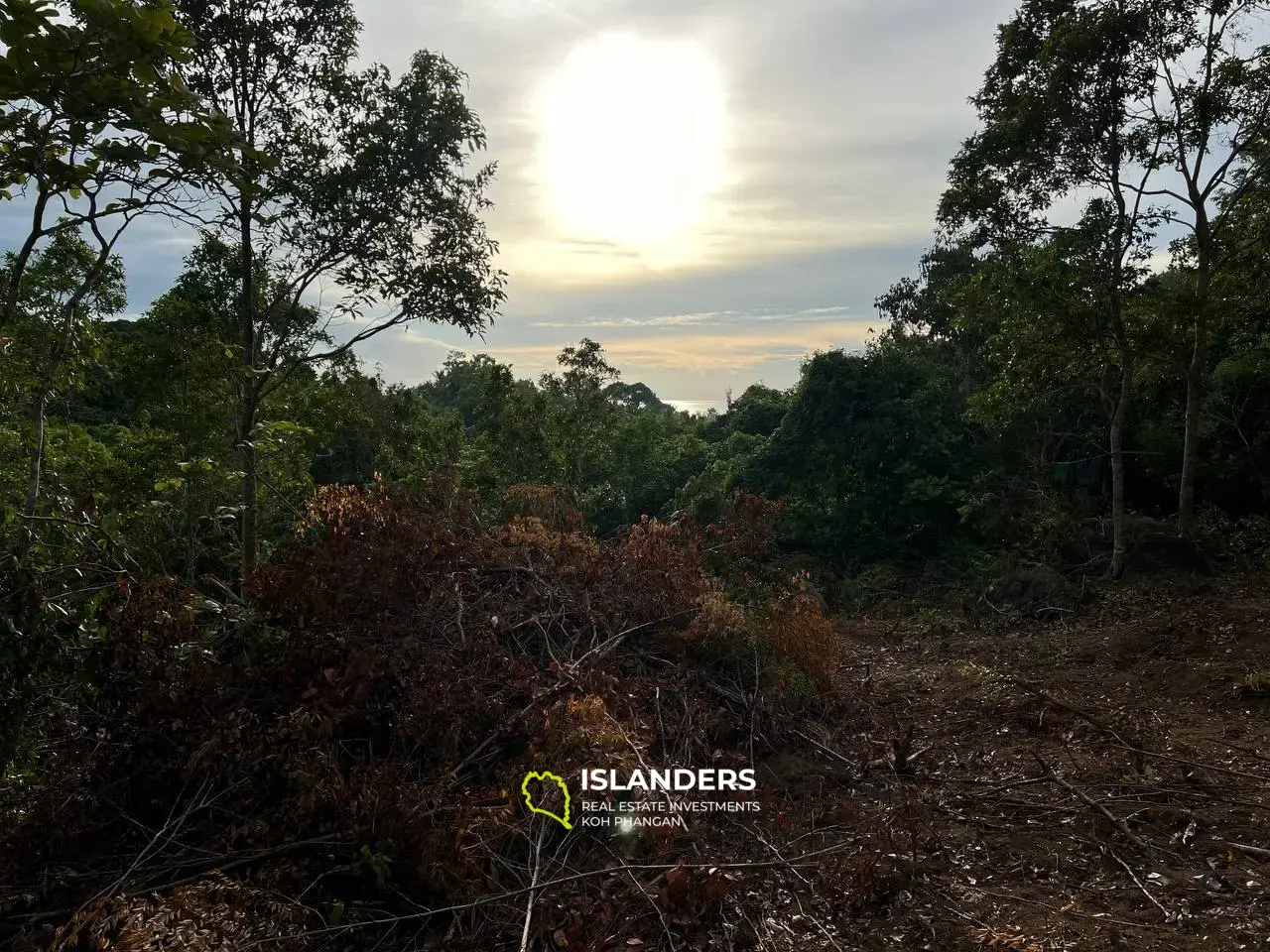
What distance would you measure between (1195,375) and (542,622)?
8670 mm

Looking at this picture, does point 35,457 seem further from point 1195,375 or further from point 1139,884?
point 1195,375

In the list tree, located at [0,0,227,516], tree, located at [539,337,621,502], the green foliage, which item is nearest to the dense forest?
tree, located at [0,0,227,516]

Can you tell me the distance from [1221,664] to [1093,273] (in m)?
4.84

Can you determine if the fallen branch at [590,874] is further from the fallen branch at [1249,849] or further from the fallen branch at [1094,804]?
the fallen branch at [1249,849]

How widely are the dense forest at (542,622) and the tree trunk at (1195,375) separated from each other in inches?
2.1

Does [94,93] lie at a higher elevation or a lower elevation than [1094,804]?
higher

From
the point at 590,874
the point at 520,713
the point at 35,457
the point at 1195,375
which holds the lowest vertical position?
the point at 590,874

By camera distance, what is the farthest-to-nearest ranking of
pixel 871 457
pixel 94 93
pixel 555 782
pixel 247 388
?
pixel 871 457 → pixel 247 388 → pixel 555 782 → pixel 94 93

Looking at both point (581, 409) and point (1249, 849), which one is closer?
point (1249, 849)

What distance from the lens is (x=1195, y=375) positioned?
9.15 meters

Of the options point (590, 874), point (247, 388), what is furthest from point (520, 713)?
point (247, 388)

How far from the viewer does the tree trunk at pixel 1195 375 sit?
8687mm

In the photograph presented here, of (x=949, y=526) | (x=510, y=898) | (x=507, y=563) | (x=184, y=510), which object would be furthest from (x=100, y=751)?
(x=949, y=526)

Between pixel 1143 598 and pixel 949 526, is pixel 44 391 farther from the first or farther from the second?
pixel 949 526
